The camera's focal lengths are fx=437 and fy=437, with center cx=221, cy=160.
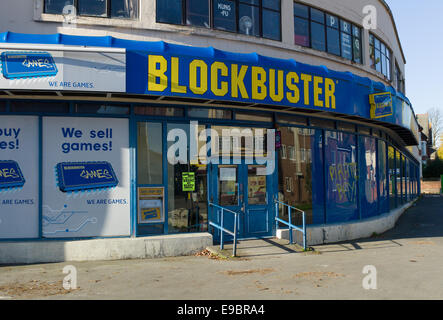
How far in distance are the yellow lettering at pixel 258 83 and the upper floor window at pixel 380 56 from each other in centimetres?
785

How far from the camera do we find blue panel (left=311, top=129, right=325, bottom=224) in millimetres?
13148

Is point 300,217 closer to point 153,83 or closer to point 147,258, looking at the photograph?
point 147,258

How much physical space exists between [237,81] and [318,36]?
517 cm

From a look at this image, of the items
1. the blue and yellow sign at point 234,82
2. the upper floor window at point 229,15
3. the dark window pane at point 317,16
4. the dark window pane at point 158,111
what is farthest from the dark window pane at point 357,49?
the dark window pane at point 158,111

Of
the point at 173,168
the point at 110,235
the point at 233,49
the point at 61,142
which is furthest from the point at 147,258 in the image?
the point at 233,49

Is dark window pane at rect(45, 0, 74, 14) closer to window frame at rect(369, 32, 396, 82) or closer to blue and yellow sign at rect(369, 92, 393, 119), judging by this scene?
blue and yellow sign at rect(369, 92, 393, 119)

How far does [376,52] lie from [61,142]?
43.2 ft

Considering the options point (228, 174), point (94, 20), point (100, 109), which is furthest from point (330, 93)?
point (94, 20)

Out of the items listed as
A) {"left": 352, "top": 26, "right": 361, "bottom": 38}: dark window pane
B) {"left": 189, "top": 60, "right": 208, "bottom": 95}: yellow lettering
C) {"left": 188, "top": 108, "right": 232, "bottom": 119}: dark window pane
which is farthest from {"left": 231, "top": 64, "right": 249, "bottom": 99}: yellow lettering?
{"left": 352, "top": 26, "right": 361, "bottom": 38}: dark window pane

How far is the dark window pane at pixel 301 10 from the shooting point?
1396cm

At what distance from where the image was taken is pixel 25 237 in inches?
384

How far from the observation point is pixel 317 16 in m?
14.5

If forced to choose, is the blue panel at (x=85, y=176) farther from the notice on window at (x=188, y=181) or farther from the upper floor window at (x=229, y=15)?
the upper floor window at (x=229, y=15)
